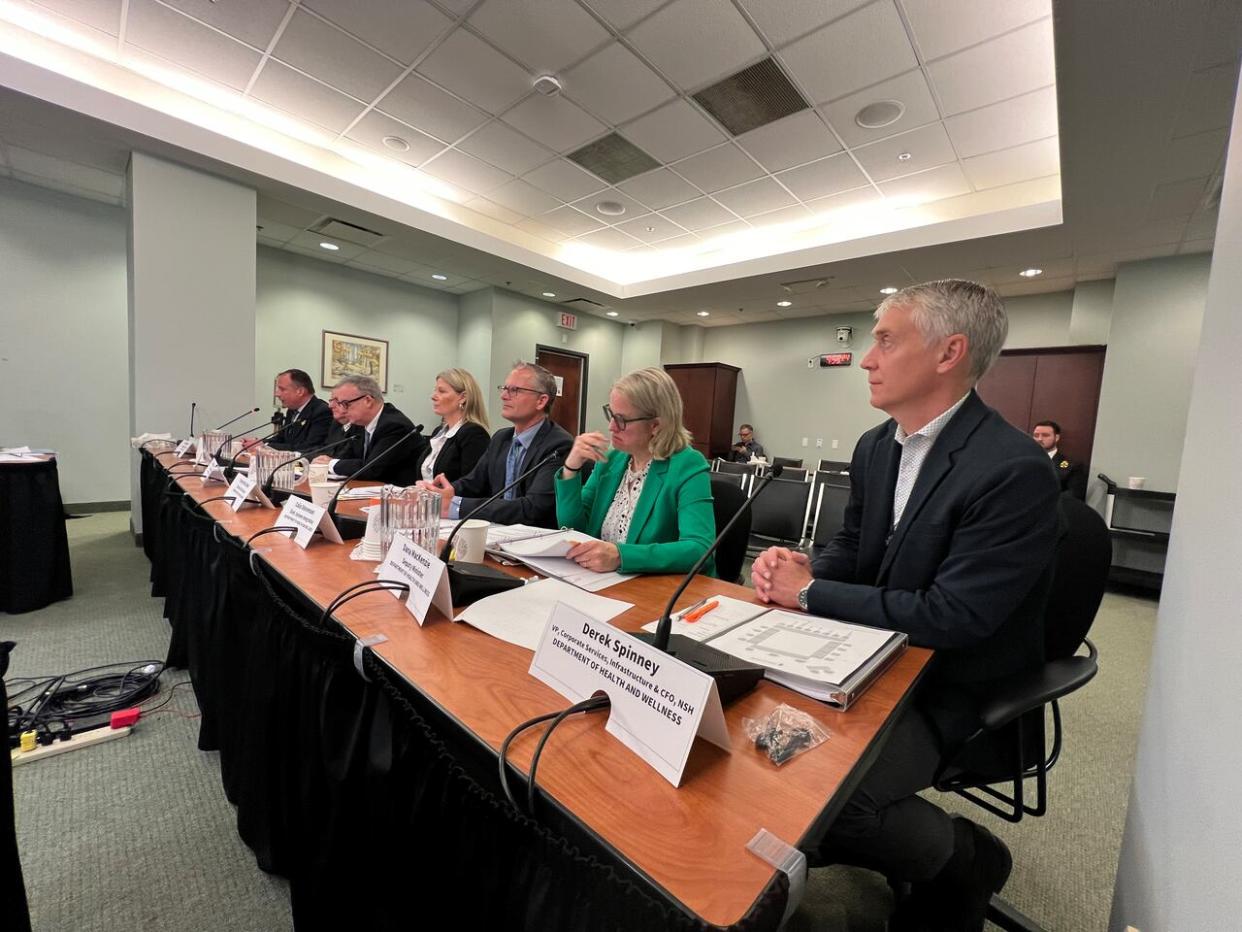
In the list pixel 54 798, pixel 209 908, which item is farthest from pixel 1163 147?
pixel 54 798

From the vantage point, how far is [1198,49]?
2107mm

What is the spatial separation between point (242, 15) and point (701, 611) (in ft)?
12.3

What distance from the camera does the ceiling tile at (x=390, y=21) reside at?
2566 millimetres

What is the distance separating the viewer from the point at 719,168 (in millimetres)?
3936

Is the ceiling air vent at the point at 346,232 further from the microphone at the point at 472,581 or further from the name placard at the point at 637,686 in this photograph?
the name placard at the point at 637,686

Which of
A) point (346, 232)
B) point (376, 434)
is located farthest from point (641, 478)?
point (346, 232)

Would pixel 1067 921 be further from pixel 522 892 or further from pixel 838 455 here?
pixel 838 455

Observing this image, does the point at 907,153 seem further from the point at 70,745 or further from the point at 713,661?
the point at 70,745

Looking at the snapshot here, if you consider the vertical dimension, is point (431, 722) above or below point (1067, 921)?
above

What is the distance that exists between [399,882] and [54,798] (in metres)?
1.41

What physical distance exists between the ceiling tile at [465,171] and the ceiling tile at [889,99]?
2.49 metres

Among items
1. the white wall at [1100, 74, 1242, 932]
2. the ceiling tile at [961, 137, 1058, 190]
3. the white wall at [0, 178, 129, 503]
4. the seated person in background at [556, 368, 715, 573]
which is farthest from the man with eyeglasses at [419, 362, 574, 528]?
the white wall at [0, 178, 129, 503]

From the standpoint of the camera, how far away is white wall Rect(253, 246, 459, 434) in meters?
5.60

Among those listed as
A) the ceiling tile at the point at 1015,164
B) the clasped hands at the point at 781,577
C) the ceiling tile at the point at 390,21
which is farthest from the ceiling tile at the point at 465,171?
the clasped hands at the point at 781,577
